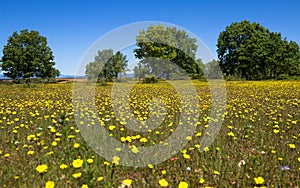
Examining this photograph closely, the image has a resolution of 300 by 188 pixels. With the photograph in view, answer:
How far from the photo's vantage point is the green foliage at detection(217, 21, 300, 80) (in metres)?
50.4

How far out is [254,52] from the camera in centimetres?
4962

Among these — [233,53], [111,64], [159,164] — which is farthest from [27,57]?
[159,164]

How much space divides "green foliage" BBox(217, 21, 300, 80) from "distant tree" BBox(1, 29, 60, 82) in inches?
1384

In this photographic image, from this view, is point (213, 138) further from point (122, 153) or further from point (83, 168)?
point (83, 168)

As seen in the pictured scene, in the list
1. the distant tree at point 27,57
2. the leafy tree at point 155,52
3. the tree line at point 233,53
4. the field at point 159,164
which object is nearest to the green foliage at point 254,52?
the tree line at point 233,53

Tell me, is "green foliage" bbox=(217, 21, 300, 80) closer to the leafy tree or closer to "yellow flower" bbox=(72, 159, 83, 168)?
the leafy tree

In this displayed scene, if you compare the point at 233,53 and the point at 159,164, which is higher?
the point at 233,53

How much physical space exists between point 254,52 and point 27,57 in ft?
138

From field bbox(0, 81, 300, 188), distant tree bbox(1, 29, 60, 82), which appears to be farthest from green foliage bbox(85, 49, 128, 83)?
distant tree bbox(1, 29, 60, 82)

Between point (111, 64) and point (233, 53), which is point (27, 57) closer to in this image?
point (233, 53)

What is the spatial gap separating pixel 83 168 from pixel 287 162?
298 centimetres

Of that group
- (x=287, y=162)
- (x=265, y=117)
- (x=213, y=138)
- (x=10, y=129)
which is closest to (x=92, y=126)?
(x=10, y=129)

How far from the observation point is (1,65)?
4969 centimetres

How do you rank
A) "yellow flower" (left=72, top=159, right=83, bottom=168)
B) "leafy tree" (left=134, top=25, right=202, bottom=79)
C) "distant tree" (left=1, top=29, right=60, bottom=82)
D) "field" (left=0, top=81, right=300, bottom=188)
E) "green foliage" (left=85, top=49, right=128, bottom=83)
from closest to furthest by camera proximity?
"yellow flower" (left=72, top=159, right=83, bottom=168), "field" (left=0, top=81, right=300, bottom=188), "green foliage" (left=85, top=49, right=128, bottom=83), "leafy tree" (left=134, top=25, right=202, bottom=79), "distant tree" (left=1, top=29, right=60, bottom=82)
